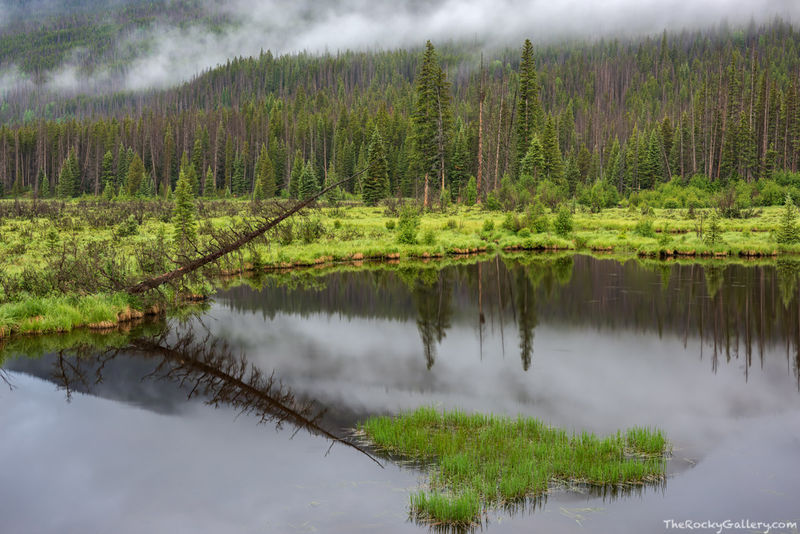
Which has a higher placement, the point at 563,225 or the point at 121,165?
the point at 121,165

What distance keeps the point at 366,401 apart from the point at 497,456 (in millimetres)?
4014

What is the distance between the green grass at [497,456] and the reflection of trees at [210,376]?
3.57 feet

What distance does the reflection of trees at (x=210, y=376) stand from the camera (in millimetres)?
12273

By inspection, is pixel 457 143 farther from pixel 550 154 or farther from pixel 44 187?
pixel 44 187

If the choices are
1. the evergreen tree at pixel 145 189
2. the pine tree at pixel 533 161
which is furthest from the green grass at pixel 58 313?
the evergreen tree at pixel 145 189

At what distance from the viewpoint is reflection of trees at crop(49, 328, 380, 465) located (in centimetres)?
1227

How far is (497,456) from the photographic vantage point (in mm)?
9578

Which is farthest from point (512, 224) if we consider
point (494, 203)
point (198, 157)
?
point (198, 157)

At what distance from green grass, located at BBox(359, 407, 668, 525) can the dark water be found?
1.18 feet

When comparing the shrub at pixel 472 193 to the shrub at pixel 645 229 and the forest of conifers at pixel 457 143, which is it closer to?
the forest of conifers at pixel 457 143

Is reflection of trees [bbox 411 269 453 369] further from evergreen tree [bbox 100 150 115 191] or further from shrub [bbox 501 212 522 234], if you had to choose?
evergreen tree [bbox 100 150 115 191]

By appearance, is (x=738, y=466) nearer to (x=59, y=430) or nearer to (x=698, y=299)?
(x=59, y=430)

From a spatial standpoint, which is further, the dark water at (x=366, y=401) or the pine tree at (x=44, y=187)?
the pine tree at (x=44, y=187)

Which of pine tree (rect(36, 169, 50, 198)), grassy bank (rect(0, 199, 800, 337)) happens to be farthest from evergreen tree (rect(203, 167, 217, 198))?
grassy bank (rect(0, 199, 800, 337))
